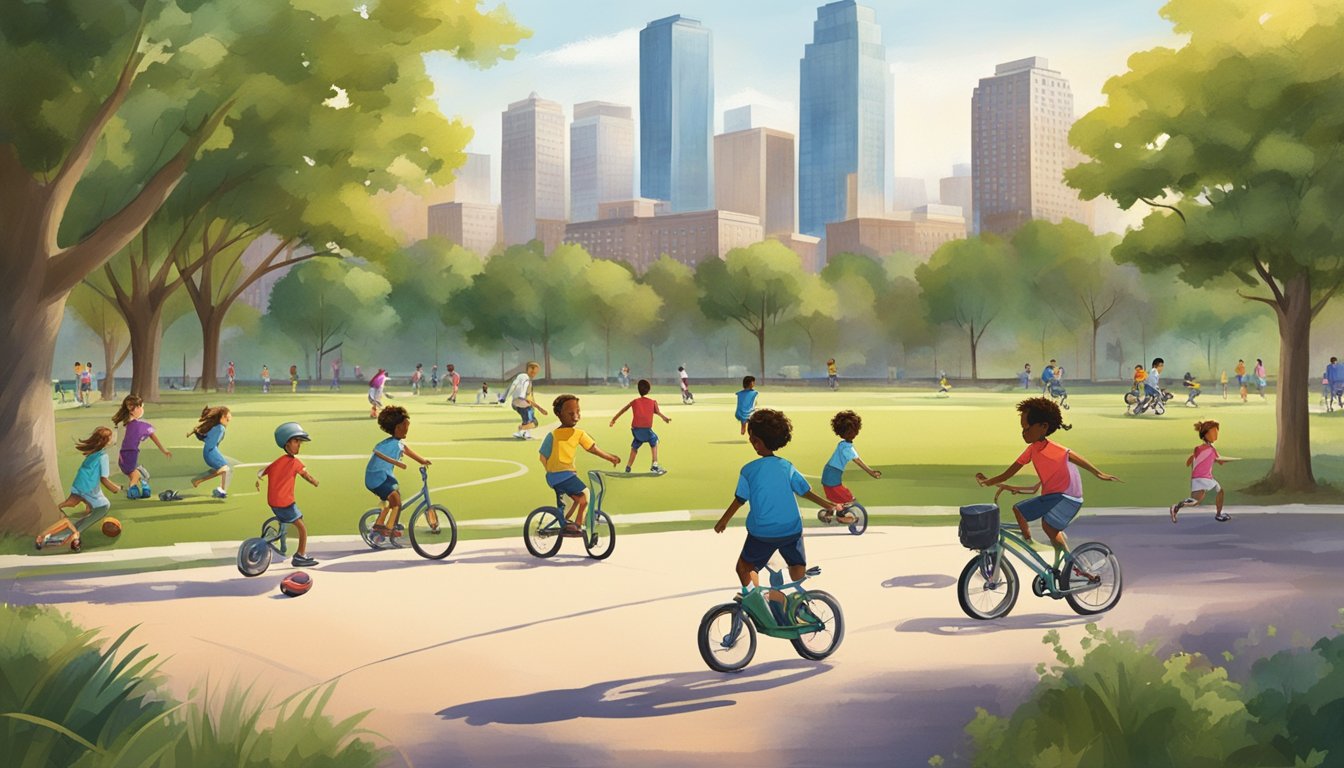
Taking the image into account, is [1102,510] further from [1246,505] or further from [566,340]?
[566,340]

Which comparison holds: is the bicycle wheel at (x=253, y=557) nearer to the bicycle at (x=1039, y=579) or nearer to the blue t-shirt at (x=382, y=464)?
the blue t-shirt at (x=382, y=464)

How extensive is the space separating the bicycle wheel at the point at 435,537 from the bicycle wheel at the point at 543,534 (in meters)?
0.77

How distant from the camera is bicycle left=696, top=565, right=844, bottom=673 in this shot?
8438mm

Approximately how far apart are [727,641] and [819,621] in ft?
2.22

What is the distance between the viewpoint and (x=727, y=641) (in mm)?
8469

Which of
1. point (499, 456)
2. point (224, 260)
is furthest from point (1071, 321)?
point (499, 456)

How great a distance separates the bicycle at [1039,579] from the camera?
10.2 m

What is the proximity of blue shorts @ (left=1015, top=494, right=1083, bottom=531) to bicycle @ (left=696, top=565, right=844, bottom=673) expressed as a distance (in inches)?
99.3

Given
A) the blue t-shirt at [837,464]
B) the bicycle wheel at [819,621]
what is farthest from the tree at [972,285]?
the bicycle wheel at [819,621]

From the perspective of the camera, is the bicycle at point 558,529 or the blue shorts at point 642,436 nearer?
the bicycle at point 558,529

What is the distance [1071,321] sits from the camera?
101 m

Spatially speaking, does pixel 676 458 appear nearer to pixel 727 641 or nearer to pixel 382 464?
pixel 382 464

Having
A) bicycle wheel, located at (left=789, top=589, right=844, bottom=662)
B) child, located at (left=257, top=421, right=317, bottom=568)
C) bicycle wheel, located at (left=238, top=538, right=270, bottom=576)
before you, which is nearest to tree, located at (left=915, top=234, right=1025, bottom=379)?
child, located at (left=257, top=421, right=317, bottom=568)

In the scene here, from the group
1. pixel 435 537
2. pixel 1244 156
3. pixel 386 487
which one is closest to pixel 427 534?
pixel 435 537
